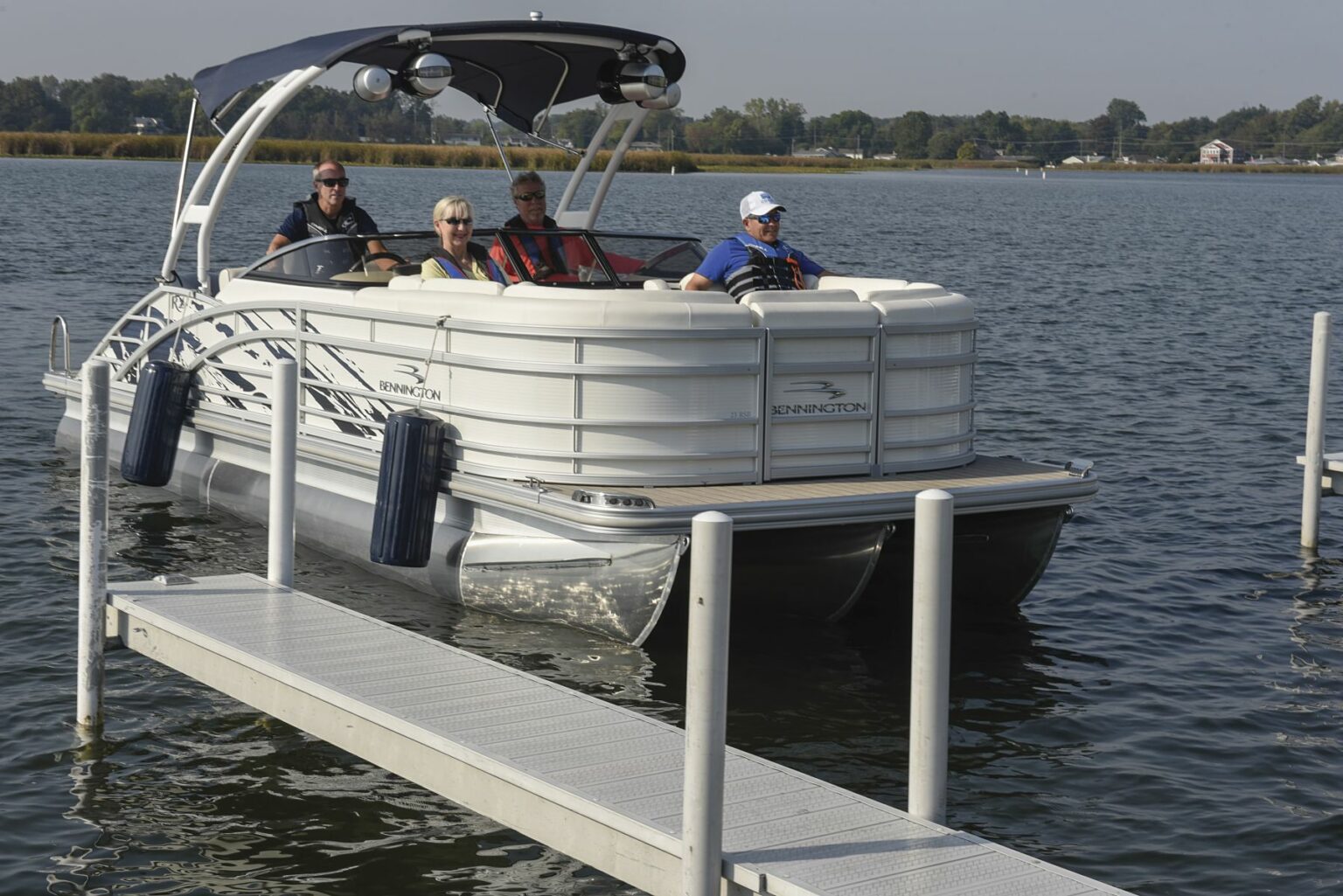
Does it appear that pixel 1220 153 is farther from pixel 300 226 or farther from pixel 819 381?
pixel 819 381

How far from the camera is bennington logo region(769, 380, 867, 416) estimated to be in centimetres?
817

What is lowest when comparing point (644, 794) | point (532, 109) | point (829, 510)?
point (644, 794)

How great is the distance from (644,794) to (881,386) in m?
3.44

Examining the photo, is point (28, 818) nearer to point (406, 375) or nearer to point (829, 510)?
point (406, 375)

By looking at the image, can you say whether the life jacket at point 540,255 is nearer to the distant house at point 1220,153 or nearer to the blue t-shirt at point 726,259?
the blue t-shirt at point 726,259

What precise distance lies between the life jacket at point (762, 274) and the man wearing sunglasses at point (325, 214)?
3.56 m

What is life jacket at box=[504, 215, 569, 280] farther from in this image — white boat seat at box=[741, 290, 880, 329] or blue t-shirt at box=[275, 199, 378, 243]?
white boat seat at box=[741, 290, 880, 329]

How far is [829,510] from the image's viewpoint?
25.7ft

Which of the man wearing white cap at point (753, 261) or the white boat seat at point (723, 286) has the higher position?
the man wearing white cap at point (753, 261)

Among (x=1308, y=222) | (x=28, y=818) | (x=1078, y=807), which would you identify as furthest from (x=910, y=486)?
(x=1308, y=222)

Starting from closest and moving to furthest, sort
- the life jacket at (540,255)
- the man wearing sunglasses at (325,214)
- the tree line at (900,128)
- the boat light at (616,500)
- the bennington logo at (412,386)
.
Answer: the boat light at (616,500), the bennington logo at (412,386), the life jacket at (540,255), the man wearing sunglasses at (325,214), the tree line at (900,128)

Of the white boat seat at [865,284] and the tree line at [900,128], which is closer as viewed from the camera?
the white boat seat at [865,284]

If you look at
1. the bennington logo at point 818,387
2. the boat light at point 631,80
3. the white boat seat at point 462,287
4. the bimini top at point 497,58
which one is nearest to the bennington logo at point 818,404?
the bennington logo at point 818,387

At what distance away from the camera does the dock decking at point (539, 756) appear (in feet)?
16.4
